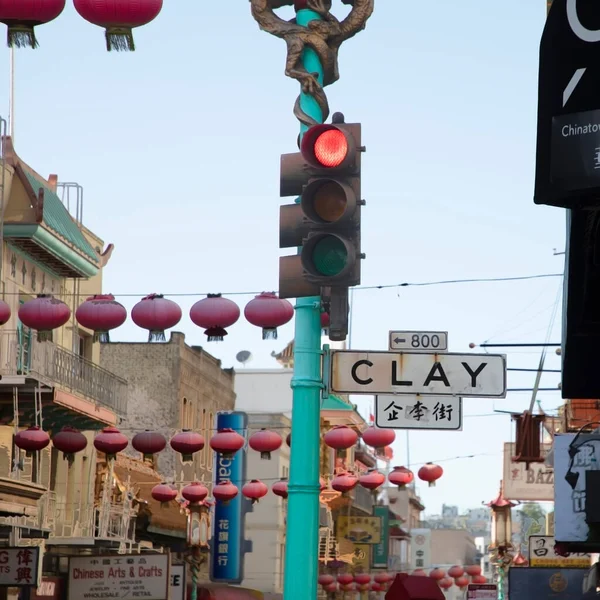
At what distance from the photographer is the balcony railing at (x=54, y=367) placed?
27797mm

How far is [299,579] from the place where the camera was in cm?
938

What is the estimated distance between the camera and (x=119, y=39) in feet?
36.2

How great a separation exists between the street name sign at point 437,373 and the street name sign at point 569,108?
2.87 m

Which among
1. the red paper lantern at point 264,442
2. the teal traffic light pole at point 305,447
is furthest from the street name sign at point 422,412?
the red paper lantern at point 264,442

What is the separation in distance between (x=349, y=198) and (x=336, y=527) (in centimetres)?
5788

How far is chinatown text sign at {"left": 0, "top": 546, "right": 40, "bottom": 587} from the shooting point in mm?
23469

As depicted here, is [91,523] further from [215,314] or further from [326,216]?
[326,216]

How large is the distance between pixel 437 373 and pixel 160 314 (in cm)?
914

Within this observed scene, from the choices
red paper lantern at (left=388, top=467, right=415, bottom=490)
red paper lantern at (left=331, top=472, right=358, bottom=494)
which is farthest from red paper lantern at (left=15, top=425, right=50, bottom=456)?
red paper lantern at (left=388, top=467, right=415, bottom=490)

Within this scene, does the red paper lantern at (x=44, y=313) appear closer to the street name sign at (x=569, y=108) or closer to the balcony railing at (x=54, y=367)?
the balcony railing at (x=54, y=367)

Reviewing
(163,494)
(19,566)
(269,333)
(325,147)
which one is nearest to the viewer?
(325,147)

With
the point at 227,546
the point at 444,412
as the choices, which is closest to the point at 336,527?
the point at 227,546

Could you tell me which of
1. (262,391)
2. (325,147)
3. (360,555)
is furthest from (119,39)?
(360,555)

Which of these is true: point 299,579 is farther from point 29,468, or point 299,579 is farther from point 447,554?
point 447,554
